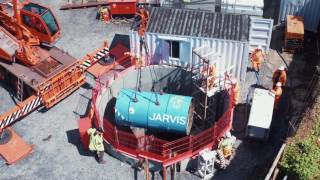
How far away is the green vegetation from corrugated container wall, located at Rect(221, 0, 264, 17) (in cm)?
1032

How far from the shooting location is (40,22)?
24.8m

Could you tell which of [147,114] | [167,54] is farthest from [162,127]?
[167,54]

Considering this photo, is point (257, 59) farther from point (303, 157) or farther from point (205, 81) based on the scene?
point (303, 157)

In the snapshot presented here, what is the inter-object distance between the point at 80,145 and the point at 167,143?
4682 millimetres

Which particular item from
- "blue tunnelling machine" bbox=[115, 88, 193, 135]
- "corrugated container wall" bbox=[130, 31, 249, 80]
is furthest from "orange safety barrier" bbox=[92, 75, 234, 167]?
"corrugated container wall" bbox=[130, 31, 249, 80]

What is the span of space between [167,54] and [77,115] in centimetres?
567

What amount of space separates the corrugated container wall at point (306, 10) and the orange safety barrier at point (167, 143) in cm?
887

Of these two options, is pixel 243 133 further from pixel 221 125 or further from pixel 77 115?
pixel 77 115

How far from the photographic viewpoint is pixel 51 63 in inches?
958

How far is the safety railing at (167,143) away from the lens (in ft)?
65.2

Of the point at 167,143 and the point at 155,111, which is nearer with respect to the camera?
the point at 167,143

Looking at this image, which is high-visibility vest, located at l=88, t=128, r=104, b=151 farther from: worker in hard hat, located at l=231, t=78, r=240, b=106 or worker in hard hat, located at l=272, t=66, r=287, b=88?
worker in hard hat, located at l=272, t=66, r=287, b=88

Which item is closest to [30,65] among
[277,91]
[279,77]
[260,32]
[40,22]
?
[40,22]

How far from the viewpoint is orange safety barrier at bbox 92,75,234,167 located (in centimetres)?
1984
